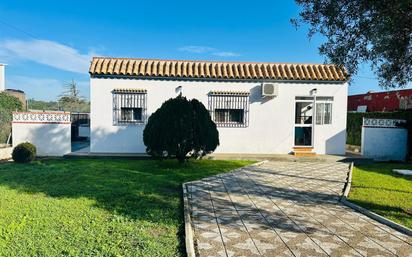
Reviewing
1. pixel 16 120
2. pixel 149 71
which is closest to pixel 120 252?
pixel 149 71

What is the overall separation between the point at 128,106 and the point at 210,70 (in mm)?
4106

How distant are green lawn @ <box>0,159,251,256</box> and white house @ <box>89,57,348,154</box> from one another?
3.47 meters

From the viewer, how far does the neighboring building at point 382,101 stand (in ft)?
56.4

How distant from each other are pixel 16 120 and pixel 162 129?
7232mm

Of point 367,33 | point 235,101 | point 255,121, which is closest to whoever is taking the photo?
point 367,33

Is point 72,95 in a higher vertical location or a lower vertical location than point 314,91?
higher

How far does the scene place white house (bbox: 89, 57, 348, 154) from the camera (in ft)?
42.4

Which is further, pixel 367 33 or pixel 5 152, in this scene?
pixel 5 152

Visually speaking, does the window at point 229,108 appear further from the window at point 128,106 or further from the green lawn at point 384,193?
the green lawn at point 384,193

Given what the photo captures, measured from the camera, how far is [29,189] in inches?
273

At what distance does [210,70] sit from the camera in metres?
13.6

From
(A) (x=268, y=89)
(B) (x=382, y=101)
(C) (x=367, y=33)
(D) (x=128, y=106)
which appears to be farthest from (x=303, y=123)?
(B) (x=382, y=101)

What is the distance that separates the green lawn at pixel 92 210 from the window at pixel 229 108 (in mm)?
4134

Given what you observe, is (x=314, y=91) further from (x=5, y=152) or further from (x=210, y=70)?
(x=5, y=152)
